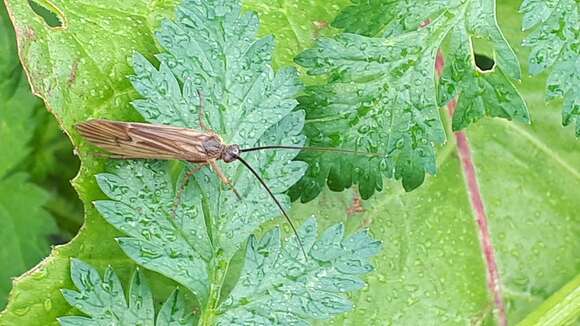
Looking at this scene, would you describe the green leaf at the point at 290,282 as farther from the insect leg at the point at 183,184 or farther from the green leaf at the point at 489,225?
the green leaf at the point at 489,225

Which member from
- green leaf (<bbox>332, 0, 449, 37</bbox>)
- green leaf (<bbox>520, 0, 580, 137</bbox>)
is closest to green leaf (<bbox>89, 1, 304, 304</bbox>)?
green leaf (<bbox>332, 0, 449, 37</bbox>)

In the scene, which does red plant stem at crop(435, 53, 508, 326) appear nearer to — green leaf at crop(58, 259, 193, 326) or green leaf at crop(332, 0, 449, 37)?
green leaf at crop(332, 0, 449, 37)


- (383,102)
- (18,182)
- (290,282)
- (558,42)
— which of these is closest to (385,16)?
(383,102)

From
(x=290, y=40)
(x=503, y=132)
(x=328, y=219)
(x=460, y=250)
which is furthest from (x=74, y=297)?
(x=503, y=132)

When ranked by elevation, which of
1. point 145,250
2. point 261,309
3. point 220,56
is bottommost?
point 261,309

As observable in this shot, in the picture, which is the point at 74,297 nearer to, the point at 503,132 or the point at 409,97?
the point at 409,97

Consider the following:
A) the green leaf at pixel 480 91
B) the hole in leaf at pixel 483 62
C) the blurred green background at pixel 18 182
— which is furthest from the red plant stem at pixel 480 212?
the blurred green background at pixel 18 182
